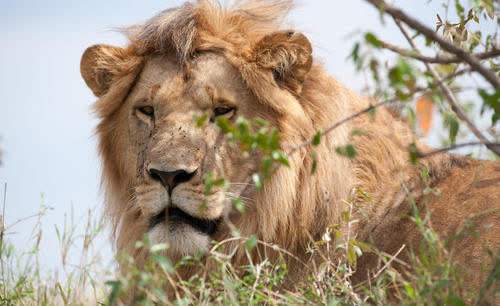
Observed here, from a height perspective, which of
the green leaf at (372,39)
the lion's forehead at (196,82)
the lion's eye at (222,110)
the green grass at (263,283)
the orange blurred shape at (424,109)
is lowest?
the green grass at (263,283)

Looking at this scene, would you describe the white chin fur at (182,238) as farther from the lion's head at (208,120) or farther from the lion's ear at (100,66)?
the lion's ear at (100,66)

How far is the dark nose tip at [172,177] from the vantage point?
388 cm

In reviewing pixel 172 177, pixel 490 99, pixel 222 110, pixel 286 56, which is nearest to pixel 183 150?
pixel 172 177

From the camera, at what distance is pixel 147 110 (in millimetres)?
4492

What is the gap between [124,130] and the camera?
Answer: 472 cm

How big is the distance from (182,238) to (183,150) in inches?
22.6

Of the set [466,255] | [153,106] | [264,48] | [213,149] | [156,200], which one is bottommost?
[466,255]

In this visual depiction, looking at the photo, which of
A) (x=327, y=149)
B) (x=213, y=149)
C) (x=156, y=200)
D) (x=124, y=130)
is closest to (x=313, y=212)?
(x=327, y=149)

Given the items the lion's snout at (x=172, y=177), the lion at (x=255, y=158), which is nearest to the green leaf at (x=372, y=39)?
the lion at (x=255, y=158)

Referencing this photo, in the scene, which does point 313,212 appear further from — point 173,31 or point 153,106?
point 173,31

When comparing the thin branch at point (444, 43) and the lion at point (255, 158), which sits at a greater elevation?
the thin branch at point (444, 43)

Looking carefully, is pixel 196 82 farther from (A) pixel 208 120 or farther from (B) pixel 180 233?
(B) pixel 180 233

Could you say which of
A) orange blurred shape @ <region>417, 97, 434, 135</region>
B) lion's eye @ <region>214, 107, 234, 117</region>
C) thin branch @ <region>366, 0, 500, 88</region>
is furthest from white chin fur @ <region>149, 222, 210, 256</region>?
thin branch @ <region>366, 0, 500, 88</region>

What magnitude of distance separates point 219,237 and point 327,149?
1.00m
